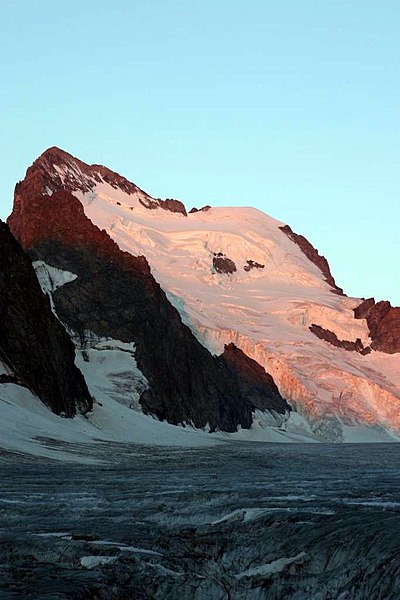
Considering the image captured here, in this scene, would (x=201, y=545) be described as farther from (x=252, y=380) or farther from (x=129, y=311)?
(x=252, y=380)

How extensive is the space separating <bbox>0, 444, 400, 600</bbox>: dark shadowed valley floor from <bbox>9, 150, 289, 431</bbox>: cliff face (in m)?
104

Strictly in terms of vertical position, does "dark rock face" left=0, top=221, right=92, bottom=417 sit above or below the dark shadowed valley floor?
above

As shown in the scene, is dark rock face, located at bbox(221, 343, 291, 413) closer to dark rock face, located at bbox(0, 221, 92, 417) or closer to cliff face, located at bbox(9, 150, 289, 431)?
cliff face, located at bbox(9, 150, 289, 431)

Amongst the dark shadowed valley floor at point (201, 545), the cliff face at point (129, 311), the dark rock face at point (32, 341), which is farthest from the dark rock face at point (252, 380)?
the dark shadowed valley floor at point (201, 545)

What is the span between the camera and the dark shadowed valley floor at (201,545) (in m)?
13.0

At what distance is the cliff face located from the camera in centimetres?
13688

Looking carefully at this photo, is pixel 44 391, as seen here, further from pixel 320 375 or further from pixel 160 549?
pixel 320 375

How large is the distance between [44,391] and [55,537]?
6361 cm

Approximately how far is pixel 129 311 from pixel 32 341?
6030cm

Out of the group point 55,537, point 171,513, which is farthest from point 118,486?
point 55,537

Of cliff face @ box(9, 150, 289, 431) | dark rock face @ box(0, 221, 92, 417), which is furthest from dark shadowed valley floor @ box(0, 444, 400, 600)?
cliff face @ box(9, 150, 289, 431)

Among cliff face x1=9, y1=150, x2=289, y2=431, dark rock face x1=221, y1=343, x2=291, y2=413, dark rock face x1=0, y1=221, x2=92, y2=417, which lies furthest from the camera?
dark rock face x1=221, y1=343, x2=291, y2=413

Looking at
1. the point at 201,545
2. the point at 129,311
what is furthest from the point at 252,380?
the point at 201,545

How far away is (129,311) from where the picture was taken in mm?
142875
